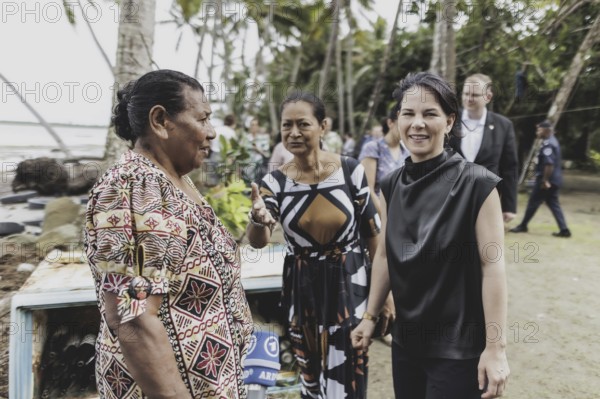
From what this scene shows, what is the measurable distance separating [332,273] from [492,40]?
8.46 m

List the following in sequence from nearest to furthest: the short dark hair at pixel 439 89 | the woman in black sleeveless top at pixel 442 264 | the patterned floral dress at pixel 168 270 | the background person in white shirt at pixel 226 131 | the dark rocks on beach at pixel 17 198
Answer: the patterned floral dress at pixel 168 270
the woman in black sleeveless top at pixel 442 264
the short dark hair at pixel 439 89
the background person in white shirt at pixel 226 131
the dark rocks on beach at pixel 17 198

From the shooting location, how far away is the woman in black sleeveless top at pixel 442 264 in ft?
4.36

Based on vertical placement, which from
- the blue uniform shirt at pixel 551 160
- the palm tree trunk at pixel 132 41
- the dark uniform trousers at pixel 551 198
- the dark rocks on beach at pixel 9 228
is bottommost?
the dark rocks on beach at pixel 9 228

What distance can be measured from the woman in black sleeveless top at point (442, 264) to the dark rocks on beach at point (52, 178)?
8.06 metres

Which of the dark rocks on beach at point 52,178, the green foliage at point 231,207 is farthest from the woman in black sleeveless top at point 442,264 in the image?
the dark rocks on beach at point 52,178

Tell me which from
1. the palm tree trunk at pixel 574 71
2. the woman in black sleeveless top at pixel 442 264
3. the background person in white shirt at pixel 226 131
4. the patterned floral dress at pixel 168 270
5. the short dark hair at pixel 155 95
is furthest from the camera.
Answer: the palm tree trunk at pixel 574 71

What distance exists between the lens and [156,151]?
1173mm

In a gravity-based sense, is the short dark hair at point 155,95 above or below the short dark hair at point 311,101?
below

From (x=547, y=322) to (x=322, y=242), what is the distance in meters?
2.71

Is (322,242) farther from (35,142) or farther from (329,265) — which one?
(35,142)

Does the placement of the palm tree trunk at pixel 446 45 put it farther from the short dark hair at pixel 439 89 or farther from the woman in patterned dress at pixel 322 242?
the short dark hair at pixel 439 89

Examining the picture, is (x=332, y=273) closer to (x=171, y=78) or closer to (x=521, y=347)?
(x=171, y=78)

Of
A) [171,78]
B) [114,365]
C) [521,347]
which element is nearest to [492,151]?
[521,347]

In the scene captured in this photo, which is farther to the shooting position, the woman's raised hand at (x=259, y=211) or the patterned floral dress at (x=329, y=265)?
the patterned floral dress at (x=329, y=265)
